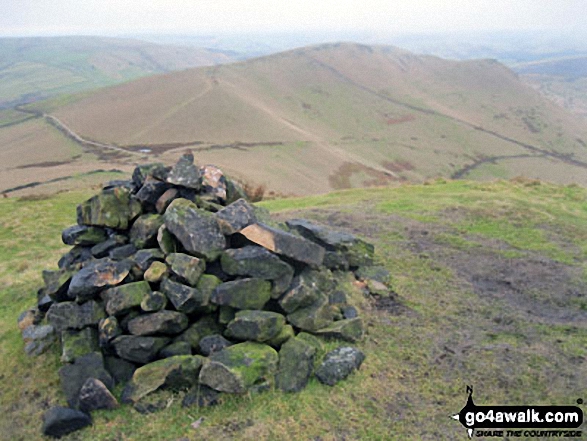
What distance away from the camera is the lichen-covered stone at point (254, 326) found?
470 inches

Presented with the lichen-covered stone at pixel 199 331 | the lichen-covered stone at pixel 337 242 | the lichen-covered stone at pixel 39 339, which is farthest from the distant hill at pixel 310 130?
the lichen-covered stone at pixel 199 331

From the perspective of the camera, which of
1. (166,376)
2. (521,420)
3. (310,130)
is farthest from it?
(310,130)

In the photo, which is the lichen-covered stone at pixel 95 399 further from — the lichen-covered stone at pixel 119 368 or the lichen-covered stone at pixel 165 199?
the lichen-covered stone at pixel 165 199

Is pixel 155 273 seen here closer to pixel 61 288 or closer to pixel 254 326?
pixel 254 326

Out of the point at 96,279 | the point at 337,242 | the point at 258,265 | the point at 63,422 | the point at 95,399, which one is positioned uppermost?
the point at 258,265

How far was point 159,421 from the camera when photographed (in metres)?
10.6

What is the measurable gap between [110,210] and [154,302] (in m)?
4.25

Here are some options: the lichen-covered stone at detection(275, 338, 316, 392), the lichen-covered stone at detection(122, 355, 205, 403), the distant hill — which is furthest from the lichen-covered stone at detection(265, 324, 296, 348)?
the distant hill

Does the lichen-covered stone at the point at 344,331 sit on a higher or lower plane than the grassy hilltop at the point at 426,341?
higher

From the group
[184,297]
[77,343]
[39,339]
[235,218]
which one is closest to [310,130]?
[235,218]

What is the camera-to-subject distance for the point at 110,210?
14.7 m

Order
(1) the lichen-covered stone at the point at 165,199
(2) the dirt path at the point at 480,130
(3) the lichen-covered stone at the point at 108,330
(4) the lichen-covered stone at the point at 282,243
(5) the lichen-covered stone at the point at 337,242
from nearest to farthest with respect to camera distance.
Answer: (3) the lichen-covered stone at the point at 108,330 → (4) the lichen-covered stone at the point at 282,243 → (1) the lichen-covered stone at the point at 165,199 → (5) the lichen-covered stone at the point at 337,242 → (2) the dirt path at the point at 480,130

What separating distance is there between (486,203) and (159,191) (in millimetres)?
19959

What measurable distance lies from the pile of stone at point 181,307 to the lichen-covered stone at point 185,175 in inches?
1.7
